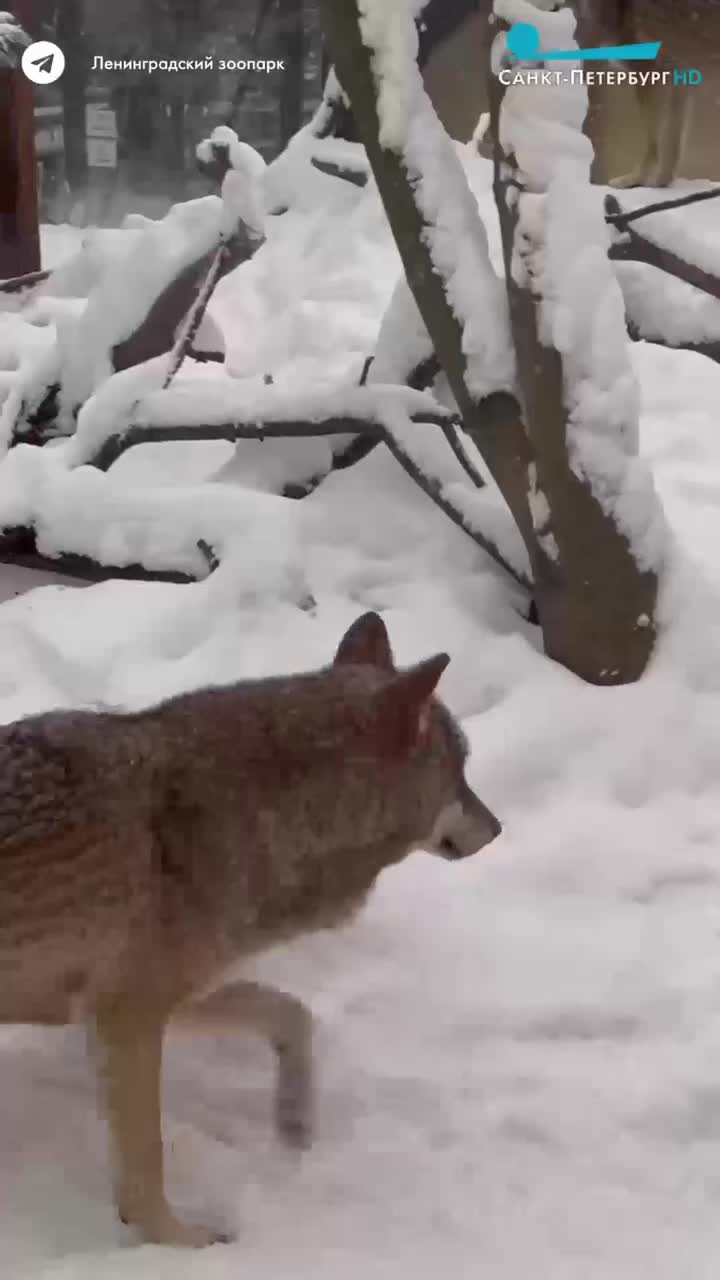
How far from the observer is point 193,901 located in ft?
5.55

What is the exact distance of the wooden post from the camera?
518cm

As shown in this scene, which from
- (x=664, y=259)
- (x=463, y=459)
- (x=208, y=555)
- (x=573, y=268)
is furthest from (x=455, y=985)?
(x=664, y=259)

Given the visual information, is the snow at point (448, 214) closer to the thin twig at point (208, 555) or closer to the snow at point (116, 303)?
the thin twig at point (208, 555)

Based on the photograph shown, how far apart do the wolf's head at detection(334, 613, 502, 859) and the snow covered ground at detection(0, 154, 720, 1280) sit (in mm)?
372

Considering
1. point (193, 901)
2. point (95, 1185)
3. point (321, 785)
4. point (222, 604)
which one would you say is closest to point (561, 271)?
point (222, 604)

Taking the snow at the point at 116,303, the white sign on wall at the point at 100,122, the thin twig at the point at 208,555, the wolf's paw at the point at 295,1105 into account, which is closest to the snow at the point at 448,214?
the thin twig at the point at 208,555

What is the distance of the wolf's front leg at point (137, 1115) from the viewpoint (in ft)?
5.44

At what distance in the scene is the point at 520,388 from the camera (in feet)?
10.2

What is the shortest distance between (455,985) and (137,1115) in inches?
30.4

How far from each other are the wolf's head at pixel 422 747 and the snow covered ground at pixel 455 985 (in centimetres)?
37

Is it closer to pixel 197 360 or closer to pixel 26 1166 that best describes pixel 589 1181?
pixel 26 1166

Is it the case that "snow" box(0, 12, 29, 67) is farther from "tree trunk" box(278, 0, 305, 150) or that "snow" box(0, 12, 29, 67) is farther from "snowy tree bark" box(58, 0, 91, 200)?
"tree trunk" box(278, 0, 305, 150)

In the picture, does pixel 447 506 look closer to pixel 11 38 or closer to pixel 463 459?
pixel 463 459

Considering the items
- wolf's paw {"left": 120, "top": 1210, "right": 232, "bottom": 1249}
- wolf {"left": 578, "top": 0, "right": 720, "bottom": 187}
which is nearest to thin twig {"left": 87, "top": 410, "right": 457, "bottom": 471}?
wolf {"left": 578, "top": 0, "right": 720, "bottom": 187}
